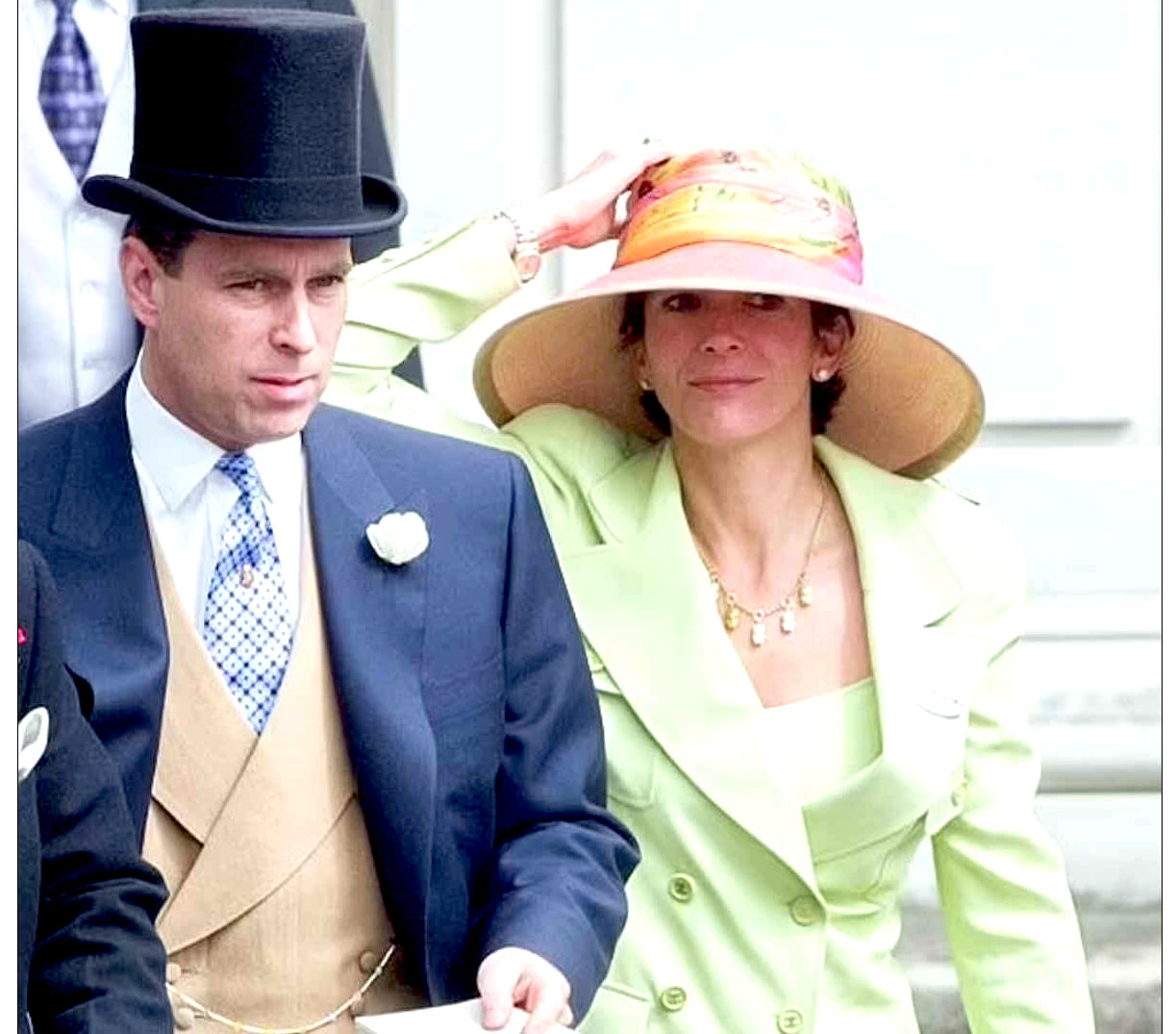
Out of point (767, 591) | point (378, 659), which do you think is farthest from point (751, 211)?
point (378, 659)

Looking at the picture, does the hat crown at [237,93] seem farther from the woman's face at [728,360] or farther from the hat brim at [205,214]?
the woman's face at [728,360]

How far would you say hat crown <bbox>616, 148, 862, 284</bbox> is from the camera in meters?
3.25

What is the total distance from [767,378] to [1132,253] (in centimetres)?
162

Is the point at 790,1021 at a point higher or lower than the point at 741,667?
lower

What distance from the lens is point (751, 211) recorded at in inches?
129

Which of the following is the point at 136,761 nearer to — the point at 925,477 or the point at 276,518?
the point at 276,518

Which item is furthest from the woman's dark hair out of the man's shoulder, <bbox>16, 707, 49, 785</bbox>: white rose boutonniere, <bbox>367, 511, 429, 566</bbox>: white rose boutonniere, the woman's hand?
<bbox>16, 707, 49, 785</bbox>: white rose boutonniere

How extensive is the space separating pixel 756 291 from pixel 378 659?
553 mm

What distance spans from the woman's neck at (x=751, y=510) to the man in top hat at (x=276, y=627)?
1.27 ft

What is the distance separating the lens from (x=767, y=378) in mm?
3223

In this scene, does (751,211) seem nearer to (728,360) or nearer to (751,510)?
(728,360)

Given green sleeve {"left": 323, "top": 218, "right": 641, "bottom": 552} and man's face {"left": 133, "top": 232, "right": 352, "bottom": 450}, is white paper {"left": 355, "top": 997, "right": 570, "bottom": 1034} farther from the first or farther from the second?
green sleeve {"left": 323, "top": 218, "right": 641, "bottom": 552}

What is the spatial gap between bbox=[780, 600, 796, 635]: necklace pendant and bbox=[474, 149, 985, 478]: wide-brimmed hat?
0.82 ft

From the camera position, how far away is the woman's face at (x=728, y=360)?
3211 mm
